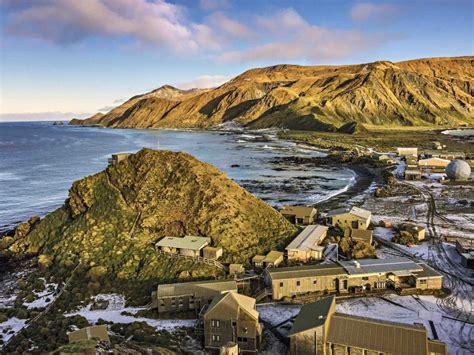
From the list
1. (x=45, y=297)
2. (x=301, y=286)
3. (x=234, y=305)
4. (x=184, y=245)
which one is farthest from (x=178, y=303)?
(x=45, y=297)

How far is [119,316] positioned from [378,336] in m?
18.6

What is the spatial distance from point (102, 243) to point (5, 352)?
15.8 meters

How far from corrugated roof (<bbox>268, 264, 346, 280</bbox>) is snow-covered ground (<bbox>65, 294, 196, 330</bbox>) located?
7.62 m

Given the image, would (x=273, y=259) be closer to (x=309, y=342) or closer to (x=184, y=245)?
(x=184, y=245)

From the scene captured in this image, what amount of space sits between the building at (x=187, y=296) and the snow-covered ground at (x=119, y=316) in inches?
46.2

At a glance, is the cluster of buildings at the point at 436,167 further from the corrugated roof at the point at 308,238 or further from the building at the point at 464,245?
the corrugated roof at the point at 308,238

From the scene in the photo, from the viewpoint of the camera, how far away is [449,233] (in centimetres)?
→ 4656

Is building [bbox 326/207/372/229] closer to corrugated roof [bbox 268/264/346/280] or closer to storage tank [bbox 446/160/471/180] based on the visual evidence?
corrugated roof [bbox 268/264/346/280]

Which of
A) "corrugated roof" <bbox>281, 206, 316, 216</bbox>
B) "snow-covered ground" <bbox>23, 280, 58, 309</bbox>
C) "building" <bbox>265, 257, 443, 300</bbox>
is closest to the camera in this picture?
"building" <bbox>265, 257, 443, 300</bbox>

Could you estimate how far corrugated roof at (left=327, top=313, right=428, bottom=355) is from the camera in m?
22.1

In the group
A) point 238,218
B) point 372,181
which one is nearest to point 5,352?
point 238,218

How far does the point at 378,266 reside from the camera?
33781mm

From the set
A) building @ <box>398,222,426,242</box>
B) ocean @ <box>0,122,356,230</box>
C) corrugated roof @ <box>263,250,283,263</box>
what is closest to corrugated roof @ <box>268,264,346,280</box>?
corrugated roof @ <box>263,250,283,263</box>

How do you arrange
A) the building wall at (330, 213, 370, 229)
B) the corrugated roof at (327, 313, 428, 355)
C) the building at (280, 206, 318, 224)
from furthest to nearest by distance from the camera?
1. the building at (280, 206, 318, 224)
2. the building wall at (330, 213, 370, 229)
3. the corrugated roof at (327, 313, 428, 355)
